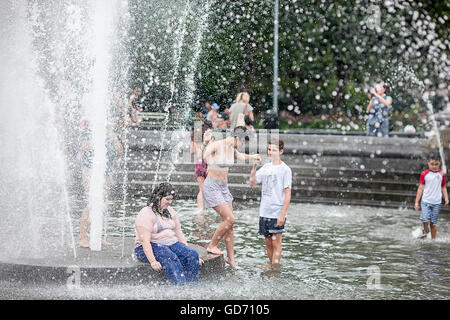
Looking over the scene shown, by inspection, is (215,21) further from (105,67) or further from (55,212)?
(105,67)

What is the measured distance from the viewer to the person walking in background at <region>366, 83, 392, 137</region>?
16688mm

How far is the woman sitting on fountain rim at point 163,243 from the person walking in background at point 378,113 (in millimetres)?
10139

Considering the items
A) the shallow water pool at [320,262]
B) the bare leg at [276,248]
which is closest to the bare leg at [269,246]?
the bare leg at [276,248]

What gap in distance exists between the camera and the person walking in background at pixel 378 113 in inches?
657

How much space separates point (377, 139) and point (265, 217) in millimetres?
8015

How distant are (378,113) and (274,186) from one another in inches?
368

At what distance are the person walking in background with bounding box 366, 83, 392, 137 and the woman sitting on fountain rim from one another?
10139 mm

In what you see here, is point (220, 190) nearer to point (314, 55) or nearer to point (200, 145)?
point (200, 145)

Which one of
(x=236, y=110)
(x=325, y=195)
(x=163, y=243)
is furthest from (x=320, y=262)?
(x=236, y=110)

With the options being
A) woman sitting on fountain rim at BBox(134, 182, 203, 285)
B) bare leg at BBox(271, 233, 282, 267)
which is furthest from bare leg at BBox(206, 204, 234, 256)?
woman sitting on fountain rim at BBox(134, 182, 203, 285)

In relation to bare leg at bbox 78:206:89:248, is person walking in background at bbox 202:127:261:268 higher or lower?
higher

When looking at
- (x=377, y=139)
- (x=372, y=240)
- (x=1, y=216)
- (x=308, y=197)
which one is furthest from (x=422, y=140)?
(x=1, y=216)

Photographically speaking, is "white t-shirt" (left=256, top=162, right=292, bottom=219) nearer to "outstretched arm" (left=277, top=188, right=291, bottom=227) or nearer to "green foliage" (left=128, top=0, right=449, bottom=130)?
"outstretched arm" (left=277, top=188, right=291, bottom=227)

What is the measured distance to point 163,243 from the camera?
725 centimetres
